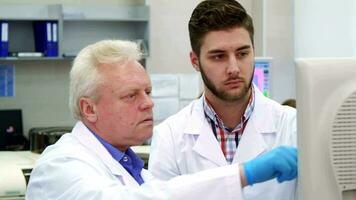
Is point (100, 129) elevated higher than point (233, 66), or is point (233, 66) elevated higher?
point (233, 66)

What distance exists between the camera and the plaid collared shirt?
163 centimetres

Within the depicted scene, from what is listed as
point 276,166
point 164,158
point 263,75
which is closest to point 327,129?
point 276,166

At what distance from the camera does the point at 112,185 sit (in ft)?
3.97

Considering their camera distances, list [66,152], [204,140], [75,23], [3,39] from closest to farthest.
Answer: [66,152], [204,140], [3,39], [75,23]

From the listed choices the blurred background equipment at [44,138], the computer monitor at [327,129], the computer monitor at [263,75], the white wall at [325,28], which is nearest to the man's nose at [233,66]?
the computer monitor at [327,129]

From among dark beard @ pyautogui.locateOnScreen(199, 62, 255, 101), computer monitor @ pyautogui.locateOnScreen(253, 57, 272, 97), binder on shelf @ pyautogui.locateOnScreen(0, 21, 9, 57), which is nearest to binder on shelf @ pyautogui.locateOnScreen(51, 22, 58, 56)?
binder on shelf @ pyautogui.locateOnScreen(0, 21, 9, 57)

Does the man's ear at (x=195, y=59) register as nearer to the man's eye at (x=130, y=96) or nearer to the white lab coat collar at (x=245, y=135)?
the white lab coat collar at (x=245, y=135)

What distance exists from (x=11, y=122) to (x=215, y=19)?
144 inches

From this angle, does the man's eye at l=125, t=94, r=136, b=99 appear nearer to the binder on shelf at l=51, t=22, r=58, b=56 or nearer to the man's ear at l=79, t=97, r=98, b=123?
the man's ear at l=79, t=97, r=98, b=123

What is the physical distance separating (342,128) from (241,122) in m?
0.68

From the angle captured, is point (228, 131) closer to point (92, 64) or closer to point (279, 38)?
point (92, 64)

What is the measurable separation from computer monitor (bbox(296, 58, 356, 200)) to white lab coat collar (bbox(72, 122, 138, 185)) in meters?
0.53

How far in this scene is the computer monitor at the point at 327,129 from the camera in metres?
0.98

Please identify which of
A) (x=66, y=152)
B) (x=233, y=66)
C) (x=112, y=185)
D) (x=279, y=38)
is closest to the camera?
(x=112, y=185)
